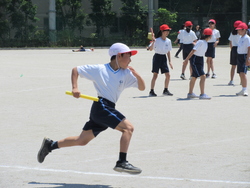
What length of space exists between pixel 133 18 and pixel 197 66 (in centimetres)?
3322

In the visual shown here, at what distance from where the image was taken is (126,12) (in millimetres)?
46062

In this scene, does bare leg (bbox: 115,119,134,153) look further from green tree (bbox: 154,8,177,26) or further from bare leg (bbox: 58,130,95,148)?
green tree (bbox: 154,8,177,26)

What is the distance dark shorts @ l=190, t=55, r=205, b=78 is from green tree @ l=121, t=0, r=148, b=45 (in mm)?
32271

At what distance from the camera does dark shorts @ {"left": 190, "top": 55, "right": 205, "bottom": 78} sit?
1306 centimetres

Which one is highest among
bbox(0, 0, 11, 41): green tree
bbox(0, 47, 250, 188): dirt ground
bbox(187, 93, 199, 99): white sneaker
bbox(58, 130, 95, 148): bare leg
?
bbox(0, 0, 11, 41): green tree

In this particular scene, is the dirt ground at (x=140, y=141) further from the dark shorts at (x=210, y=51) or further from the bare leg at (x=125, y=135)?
the dark shorts at (x=210, y=51)

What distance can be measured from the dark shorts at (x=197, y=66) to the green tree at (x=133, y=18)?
32.3 metres

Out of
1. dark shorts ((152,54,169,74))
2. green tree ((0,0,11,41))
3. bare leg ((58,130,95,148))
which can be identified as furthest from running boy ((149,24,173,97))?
green tree ((0,0,11,41))

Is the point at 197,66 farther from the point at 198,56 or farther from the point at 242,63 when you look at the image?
the point at 242,63

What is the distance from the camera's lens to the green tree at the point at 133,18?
150 ft

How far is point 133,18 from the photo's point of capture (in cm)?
4588

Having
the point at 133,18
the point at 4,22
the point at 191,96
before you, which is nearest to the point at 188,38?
the point at 191,96

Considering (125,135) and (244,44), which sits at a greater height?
(244,44)

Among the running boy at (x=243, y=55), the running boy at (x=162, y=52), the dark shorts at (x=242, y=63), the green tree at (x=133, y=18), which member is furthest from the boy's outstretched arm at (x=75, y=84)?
the green tree at (x=133, y=18)
